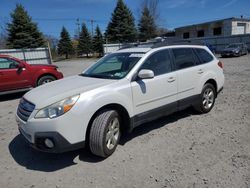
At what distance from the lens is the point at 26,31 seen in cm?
2727

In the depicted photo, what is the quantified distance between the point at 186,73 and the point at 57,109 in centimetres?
276

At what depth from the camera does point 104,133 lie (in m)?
3.12

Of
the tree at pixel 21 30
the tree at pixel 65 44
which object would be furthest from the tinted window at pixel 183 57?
the tree at pixel 65 44

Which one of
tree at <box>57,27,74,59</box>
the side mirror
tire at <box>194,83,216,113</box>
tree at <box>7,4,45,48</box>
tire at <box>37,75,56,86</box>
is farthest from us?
tree at <box>57,27,74,59</box>

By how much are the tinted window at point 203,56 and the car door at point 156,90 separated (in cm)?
112

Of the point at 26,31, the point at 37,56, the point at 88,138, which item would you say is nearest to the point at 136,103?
the point at 88,138

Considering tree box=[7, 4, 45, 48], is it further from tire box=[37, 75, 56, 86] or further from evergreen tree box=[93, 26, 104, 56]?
tire box=[37, 75, 56, 86]

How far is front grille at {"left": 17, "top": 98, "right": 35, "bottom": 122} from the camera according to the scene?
121 inches

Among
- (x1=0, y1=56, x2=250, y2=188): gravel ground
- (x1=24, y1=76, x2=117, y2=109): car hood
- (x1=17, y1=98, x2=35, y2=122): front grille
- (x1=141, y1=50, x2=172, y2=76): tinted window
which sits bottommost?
(x1=0, y1=56, x2=250, y2=188): gravel ground

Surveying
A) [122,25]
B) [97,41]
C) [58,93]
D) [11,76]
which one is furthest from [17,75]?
[97,41]

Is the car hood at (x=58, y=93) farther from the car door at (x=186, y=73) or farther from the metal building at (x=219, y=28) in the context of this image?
the metal building at (x=219, y=28)

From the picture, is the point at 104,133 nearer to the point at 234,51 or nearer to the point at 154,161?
the point at 154,161

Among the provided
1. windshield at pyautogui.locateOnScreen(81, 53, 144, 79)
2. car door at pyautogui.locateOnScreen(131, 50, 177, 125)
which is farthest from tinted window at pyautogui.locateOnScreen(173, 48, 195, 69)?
windshield at pyautogui.locateOnScreen(81, 53, 144, 79)

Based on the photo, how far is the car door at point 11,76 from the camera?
7.33 m
